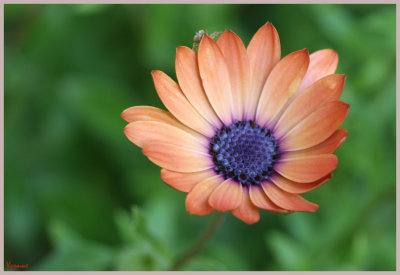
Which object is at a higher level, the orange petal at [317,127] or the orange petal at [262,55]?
the orange petal at [262,55]

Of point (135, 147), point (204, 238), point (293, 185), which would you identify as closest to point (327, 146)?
point (293, 185)

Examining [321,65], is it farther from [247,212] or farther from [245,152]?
[247,212]

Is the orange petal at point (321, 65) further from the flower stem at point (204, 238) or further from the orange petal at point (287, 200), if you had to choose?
the flower stem at point (204, 238)

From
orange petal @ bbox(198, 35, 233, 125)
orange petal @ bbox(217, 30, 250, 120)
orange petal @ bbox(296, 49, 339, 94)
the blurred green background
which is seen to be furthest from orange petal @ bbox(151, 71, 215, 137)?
the blurred green background

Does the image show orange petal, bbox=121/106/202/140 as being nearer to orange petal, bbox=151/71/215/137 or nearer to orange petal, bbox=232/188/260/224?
orange petal, bbox=151/71/215/137

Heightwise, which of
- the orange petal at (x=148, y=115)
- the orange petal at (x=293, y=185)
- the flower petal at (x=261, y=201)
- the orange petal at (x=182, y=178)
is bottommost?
the flower petal at (x=261, y=201)

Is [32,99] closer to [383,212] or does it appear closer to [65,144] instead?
[65,144]

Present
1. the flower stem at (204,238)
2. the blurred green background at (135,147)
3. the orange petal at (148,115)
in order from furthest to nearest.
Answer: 1. the blurred green background at (135,147)
2. the flower stem at (204,238)
3. the orange petal at (148,115)

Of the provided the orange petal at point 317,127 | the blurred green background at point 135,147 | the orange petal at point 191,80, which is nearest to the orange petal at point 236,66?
the orange petal at point 191,80
